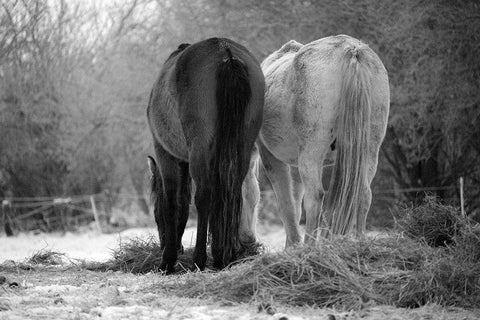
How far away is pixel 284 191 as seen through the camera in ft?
22.7

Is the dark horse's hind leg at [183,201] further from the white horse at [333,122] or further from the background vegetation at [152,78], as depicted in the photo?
the background vegetation at [152,78]

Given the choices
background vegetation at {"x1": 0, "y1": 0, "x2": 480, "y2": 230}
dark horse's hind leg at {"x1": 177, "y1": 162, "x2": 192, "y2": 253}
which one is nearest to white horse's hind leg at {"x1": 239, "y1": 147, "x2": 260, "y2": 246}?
dark horse's hind leg at {"x1": 177, "y1": 162, "x2": 192, "y2": 253}

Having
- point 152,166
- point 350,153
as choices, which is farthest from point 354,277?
point 152,166

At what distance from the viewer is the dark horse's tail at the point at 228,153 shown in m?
5.42

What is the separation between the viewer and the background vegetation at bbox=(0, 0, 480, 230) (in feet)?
37.9

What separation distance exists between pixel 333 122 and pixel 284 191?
4.17ft

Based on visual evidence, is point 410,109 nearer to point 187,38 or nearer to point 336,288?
point 187,38

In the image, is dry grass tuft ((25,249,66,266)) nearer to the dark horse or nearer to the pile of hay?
the dark horse

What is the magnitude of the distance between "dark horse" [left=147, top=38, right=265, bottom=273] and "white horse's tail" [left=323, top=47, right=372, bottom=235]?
0.70 meters

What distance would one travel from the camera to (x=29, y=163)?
1880 centimetres

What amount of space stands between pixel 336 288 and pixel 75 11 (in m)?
16.6

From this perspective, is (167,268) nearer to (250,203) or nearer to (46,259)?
(250,203)

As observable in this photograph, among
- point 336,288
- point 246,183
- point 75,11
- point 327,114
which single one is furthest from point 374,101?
point 75,11

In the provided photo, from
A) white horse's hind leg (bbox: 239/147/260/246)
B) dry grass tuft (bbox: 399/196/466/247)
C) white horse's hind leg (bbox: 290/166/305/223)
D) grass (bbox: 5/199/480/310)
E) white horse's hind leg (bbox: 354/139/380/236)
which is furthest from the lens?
white horse's hind leg (bbox: 290/166/305/223)
